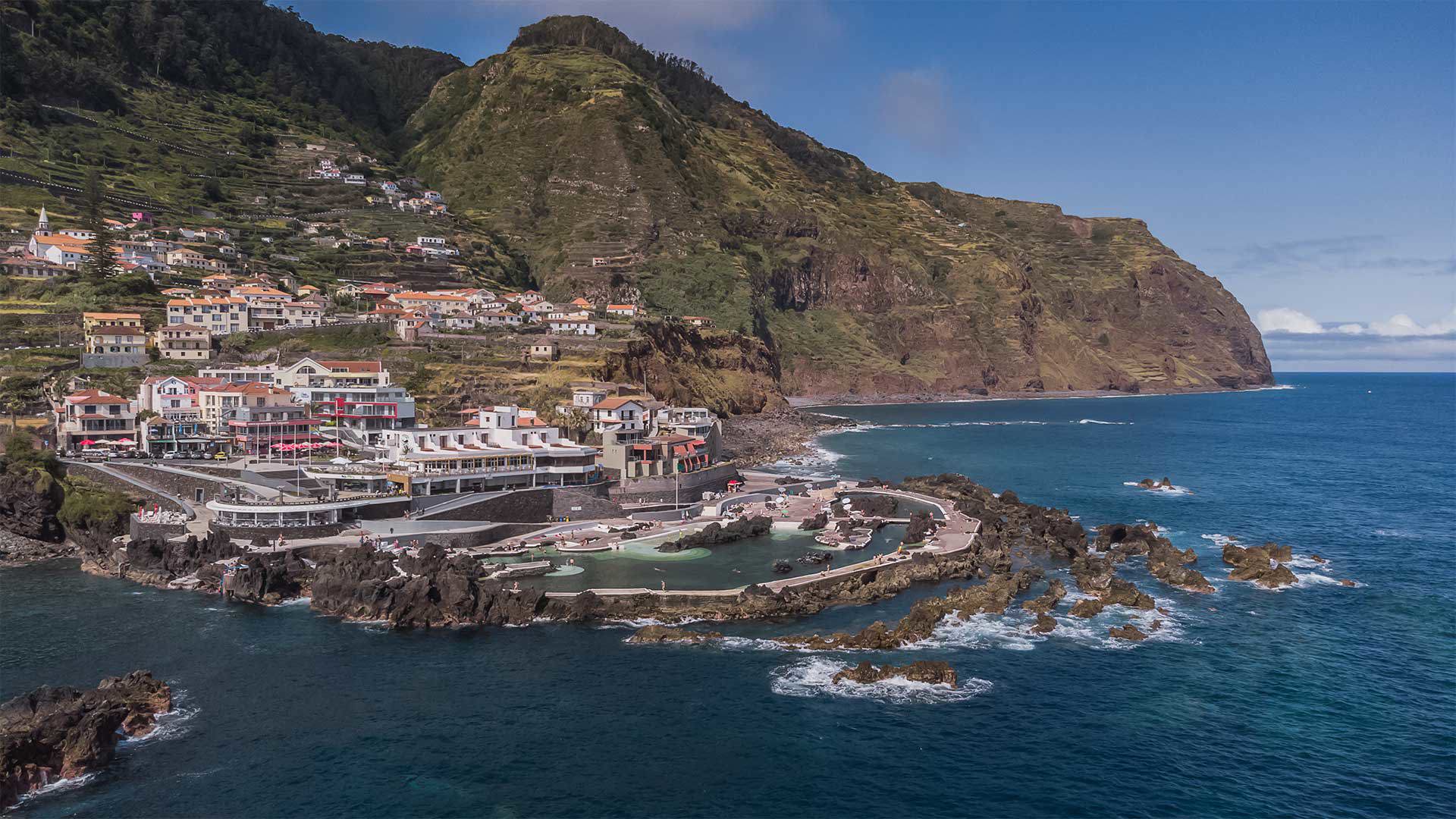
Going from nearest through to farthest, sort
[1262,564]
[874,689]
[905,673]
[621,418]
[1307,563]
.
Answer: [874,689], [905,673], [1262,564], [1307,563], [621,418]

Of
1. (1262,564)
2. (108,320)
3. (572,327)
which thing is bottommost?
(1262,564)

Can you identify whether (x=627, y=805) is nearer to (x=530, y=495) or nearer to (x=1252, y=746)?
(x=1252, y=746)

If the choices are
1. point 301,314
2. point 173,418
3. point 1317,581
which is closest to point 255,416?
point 173,418

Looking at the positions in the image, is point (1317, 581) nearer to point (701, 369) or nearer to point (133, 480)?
point (133, 480)

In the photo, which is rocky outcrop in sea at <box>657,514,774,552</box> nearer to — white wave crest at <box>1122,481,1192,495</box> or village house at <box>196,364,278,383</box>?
village house at <box>196,364,278,383</box>

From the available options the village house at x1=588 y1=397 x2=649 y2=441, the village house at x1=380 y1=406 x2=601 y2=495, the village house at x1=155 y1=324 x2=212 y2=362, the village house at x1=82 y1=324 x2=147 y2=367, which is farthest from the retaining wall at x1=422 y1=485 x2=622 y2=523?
the village house at x1=155 y1=324 x2=212 y2=362

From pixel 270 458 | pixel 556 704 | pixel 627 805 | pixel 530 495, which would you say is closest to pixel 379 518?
pixel 530 495

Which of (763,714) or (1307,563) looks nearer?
(763,714)
